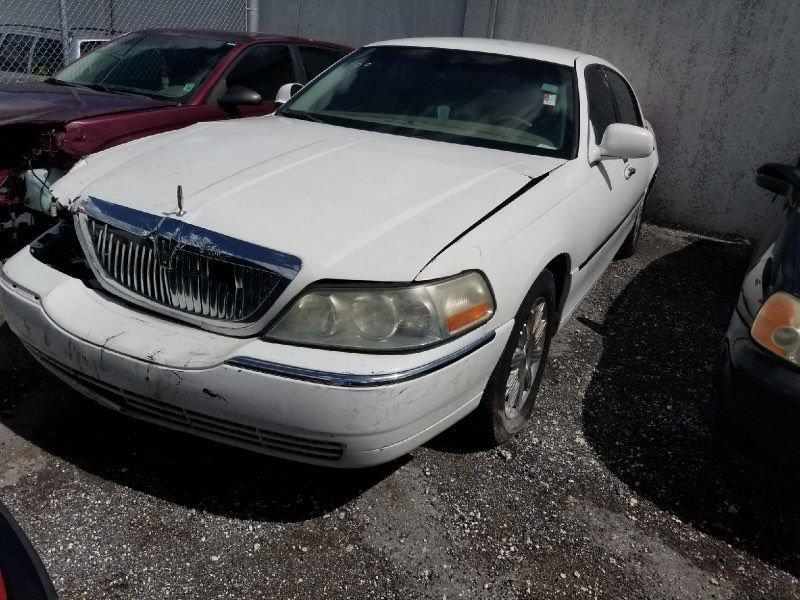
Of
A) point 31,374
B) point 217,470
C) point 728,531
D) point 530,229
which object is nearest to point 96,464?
point 217,470

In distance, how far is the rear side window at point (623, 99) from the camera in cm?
427

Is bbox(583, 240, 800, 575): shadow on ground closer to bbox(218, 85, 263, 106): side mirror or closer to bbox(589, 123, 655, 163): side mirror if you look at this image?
bbox(589, 123, 655, 163): side mirror

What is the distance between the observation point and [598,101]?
3.75 m

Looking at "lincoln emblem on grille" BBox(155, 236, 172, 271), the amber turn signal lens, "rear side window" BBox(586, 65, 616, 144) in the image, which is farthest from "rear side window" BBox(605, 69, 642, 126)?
"lincoln emblem on grille" BBox(155, 236, 172, 271)

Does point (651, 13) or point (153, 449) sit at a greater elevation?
point (651, 13)

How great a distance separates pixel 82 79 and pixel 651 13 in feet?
15.9

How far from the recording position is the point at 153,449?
106 inches

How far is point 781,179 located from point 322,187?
2.78m

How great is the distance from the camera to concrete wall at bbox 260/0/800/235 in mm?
5914

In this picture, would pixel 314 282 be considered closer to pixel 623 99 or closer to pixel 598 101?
pixel 598 101

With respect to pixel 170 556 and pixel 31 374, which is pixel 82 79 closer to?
pixel 31 374

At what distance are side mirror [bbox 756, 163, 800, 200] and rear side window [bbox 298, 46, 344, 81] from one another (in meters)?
3.40

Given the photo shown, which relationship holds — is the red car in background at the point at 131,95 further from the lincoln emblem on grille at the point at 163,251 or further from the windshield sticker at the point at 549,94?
the windshield sticker at the point at 549,94

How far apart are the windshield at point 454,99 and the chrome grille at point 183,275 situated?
4.68ft
